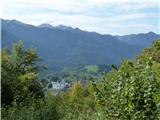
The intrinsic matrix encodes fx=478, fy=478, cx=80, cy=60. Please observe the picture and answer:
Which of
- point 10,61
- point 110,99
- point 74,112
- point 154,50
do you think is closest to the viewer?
point 110,99

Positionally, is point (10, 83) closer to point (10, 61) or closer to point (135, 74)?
point (10, 61)

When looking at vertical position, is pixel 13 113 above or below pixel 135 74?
below

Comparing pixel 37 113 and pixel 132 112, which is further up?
pixel 132 112

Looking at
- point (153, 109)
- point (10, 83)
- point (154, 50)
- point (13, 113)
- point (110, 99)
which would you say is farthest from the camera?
point (154, 50)

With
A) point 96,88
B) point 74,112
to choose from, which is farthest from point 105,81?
point 74,112

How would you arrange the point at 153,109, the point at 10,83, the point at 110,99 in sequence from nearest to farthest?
the point at 153,109 → the point at 110,99 → the point at 10,83

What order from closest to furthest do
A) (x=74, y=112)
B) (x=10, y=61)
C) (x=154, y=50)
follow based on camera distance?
1. (x=74, y=112)
2. (x=154, y=50)
3. (x=10, y=61)

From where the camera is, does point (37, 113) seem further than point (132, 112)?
Yes


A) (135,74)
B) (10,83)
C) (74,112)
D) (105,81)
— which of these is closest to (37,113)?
(74,112)

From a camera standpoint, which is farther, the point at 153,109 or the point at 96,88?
the point at 96,88

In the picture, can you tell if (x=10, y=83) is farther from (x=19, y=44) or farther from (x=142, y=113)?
(x=142, y=113)

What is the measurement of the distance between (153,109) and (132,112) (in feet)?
1.26

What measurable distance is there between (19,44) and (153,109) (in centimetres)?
5376

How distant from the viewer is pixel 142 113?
8.37 metres
